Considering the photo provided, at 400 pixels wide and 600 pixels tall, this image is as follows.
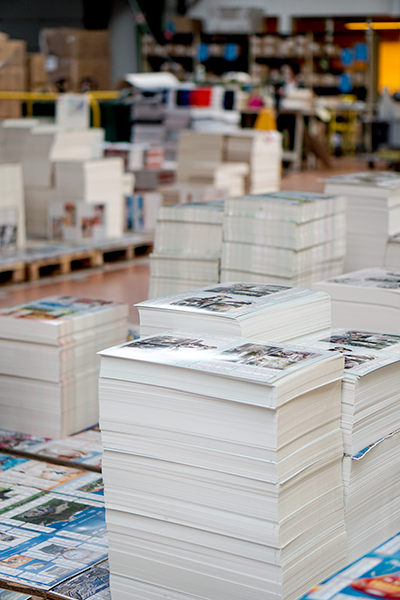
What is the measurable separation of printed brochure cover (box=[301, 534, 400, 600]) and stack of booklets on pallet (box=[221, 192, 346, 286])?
227cm

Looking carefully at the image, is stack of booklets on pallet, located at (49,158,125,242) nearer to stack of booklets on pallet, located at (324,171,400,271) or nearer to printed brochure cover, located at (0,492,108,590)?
stack of booklets on pallet, located at (324,171,400,271)

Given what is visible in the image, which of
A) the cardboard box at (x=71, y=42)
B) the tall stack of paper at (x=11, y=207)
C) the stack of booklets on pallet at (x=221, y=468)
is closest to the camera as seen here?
the stack of booklets on pallet at (x=221, y=468)

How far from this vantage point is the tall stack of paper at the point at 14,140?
849cm

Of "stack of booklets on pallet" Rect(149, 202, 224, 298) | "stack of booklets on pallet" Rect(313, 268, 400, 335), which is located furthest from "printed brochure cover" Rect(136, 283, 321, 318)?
"stack of booklets on pallet" Rect(149, 202, 224, 298)

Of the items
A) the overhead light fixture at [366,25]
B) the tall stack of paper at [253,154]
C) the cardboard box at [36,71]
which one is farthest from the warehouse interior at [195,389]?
the overhead light fixture at [366,25]

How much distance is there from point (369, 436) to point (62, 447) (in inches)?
65.3

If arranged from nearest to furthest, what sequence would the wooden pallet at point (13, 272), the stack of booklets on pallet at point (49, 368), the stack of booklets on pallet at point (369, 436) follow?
the stack of booklets on pallet at point (369, 436) → the stack of booklets on pallet at point (49, 368) → the wooden pallet at point (13, 272)

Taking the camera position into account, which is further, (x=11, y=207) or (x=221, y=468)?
(x=11, y=207)

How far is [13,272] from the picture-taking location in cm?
731

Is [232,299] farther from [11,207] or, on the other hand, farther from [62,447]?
[11,207]

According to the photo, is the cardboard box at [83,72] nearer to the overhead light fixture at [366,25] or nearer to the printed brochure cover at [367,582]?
the overhead light fixture at [366,25]

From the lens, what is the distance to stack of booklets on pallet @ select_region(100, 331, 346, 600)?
82.1 inches

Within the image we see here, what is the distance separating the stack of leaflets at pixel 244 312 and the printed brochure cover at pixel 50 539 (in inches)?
28.1

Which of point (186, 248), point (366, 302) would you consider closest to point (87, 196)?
point (186, 248)
